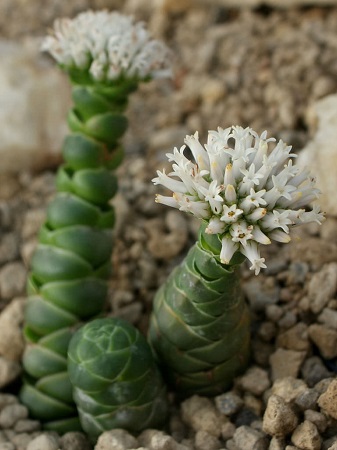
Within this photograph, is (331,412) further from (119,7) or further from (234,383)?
(119,7)

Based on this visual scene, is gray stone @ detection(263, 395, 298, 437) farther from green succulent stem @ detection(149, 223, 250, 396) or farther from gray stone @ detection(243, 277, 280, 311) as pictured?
gray stone @ detection(243, 277, 280, 311)

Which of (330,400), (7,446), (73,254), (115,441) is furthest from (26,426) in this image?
(330,400)

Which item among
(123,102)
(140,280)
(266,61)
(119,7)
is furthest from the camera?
(119,7)

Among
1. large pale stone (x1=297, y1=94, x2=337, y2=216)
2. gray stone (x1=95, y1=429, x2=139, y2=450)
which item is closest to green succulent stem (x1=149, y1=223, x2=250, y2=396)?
gray stone (x1=95, y1=429, x2=139, y2=450)

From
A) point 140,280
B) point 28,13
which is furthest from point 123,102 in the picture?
point 28,13

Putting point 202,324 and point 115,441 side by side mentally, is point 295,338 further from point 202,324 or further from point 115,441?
point 115,441

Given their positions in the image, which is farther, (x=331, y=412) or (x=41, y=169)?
(x=41, y=169)

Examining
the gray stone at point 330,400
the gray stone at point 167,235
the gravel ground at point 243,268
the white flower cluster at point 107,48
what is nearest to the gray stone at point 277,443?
the gravel ground at point 243,268
